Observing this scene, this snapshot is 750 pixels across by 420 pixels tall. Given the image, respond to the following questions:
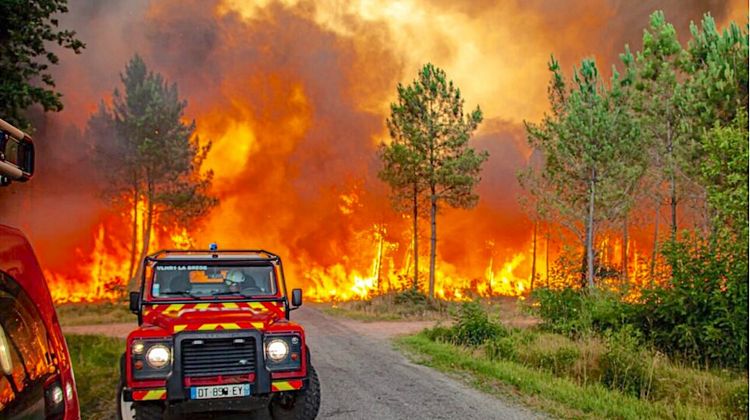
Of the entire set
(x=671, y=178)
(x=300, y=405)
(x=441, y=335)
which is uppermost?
(x=671, y=178)

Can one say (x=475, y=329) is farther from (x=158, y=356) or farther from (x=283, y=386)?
(x=158, y=356)

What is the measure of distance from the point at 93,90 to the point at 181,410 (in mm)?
39862

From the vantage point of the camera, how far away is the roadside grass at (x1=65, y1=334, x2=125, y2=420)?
8.43 meters

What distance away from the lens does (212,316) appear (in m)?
7.18

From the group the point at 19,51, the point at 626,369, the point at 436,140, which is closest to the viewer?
the point at 626,369

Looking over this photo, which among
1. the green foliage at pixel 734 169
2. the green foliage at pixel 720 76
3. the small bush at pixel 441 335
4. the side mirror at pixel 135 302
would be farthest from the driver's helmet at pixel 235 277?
the green foliage at pixel 720 76

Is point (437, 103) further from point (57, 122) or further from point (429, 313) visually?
point (57, 122)

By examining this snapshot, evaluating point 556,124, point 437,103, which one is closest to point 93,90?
point 437,103

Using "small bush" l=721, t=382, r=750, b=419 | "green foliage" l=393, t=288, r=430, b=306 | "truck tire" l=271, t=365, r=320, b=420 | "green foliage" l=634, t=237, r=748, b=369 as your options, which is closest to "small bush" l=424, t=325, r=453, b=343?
"green foliage" l=634, t=237, r=748, b=369

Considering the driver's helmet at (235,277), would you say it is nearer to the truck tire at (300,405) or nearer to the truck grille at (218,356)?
the truck grille at (218,356)

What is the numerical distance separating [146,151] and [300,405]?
3018 cm

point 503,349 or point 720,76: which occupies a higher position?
point 720,76

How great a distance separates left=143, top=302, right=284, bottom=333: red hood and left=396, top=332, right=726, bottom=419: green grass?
4503mm

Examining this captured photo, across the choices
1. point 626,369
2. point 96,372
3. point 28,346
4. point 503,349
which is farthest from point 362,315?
point 28,346
